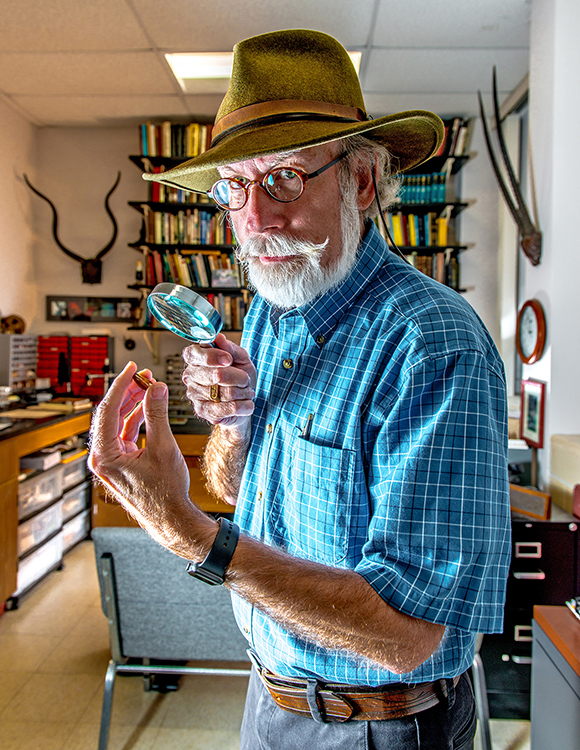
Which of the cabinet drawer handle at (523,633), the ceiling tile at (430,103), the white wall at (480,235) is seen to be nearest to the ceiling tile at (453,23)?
the ceiling tile at (430,103)

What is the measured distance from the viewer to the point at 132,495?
739 mm

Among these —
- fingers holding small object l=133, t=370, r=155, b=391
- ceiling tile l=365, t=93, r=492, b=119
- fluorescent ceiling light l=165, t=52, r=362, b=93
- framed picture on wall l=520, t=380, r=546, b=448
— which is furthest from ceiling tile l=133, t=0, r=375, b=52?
fingers holding small object l=133, t=370, r=155, b=391

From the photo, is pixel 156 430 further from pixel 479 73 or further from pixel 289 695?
pixel 479 73

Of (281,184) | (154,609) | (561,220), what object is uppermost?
(561,220)

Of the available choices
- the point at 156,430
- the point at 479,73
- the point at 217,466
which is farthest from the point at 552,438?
the point at 479,73

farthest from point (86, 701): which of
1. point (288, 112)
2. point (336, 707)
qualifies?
point (288, 112)

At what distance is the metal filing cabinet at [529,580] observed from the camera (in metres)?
2.01

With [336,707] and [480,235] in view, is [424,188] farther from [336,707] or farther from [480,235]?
[336,707]

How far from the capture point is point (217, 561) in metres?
0.68

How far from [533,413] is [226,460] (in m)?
2.02

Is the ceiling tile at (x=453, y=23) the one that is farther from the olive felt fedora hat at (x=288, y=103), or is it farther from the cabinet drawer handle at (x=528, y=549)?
the cabinet drawer handle at (x=528, y=549)

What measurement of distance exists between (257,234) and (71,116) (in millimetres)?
4194

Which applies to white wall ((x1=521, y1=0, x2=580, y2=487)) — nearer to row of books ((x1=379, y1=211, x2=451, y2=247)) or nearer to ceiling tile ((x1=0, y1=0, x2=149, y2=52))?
row of books ((x1=379, y1=211, x2=451, y2=247))

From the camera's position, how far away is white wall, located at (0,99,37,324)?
13.4ft
